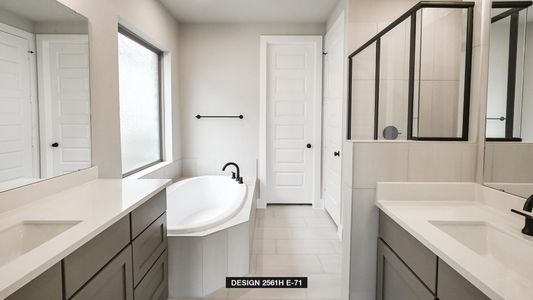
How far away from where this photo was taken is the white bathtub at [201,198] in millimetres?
3518

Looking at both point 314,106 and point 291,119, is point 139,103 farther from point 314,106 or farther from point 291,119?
point 314,106

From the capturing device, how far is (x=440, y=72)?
1881mm

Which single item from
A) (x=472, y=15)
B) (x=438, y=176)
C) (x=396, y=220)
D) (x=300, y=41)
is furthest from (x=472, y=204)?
(x=300, y=41)

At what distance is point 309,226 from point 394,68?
6.63ft

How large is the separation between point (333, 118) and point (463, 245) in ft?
9.17

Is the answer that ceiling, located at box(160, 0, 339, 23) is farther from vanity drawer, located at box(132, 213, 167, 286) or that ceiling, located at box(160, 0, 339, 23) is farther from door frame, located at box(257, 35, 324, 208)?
vanity drawer, located at box(132, 213, 167, 286)

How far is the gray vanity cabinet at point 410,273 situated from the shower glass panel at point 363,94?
1.33 metres

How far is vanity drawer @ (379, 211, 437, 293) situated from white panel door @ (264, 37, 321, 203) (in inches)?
112

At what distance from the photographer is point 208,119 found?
180 inches

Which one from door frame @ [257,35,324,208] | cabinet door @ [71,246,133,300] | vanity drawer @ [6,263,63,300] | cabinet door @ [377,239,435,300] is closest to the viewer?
vanity drawer @ [6,263,63,300]

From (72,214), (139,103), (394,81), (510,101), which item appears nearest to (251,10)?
(139,103)

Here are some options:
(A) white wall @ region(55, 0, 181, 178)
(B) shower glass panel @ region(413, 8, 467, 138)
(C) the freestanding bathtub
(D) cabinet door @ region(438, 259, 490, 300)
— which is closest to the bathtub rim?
(C) the freestanding bathtub

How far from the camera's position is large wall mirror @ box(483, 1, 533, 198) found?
Result: 4.50 feet

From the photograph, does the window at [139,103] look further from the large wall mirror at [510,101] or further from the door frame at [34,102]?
the large wall mirror at [510,101]
